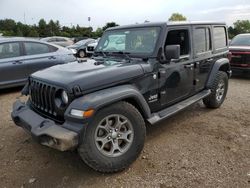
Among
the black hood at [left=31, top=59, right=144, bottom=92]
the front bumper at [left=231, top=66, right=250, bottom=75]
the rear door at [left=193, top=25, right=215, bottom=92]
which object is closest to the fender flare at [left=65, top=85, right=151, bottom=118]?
the black hood at [left=31, top=59, right=144, bottom=92]

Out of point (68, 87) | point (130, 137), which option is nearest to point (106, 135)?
point (130, 137)

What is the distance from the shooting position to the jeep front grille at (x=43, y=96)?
3.24 meters

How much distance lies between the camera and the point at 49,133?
2.87 metres

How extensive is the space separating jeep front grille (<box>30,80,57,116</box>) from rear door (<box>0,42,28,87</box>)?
3564mm

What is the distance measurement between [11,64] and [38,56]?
2.58 feet

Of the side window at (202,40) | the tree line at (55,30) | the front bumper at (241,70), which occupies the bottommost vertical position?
the front bumper at (241,70)

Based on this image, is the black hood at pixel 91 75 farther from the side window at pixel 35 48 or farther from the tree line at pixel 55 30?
the tree line at pixel 55 30

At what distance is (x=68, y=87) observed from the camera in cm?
302

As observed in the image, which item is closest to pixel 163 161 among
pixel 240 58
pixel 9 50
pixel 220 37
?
pixel 220 37

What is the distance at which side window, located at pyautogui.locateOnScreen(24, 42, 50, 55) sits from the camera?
7270 millimetres

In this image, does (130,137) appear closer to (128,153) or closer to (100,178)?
(128,153)

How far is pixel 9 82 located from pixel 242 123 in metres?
5.76

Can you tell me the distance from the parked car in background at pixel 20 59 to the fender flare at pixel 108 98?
15.2ft

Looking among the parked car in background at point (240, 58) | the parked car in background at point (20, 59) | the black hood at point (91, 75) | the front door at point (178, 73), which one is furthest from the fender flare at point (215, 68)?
the parked car in background at point (20, 59)
